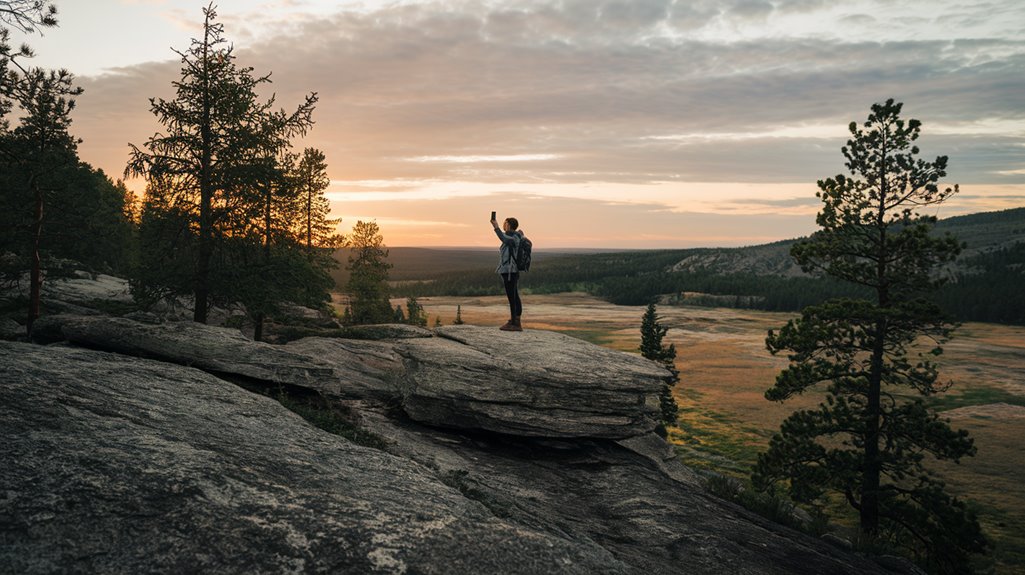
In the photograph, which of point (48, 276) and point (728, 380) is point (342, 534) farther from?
point (728, 380)

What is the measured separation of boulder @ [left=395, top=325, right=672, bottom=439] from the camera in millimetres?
13797

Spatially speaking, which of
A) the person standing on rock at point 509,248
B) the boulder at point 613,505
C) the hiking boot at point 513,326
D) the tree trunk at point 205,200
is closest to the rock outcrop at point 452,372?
the boulder at point 613,505

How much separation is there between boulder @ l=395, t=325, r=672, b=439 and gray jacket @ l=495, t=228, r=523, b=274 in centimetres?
225

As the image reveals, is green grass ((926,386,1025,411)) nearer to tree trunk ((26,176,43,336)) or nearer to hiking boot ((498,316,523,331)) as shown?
hiking boot ((498,316,523,331))

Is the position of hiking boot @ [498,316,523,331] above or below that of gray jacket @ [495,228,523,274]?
below

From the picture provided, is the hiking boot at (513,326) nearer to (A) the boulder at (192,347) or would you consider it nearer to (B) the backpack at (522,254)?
(B) the backpack at (522,254)

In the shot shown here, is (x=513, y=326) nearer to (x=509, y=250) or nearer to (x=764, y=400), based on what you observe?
(x=509, y=250)

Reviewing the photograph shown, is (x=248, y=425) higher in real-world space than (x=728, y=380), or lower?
higher

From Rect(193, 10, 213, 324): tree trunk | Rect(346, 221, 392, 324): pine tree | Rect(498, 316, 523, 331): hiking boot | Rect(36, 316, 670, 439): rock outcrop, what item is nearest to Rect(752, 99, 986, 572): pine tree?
Rect(36, 316, 670, 439): rock outcrop

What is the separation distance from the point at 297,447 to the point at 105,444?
247 centimetres

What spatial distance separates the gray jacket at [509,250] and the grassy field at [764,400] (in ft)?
72.0

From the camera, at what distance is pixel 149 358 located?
12133 mm

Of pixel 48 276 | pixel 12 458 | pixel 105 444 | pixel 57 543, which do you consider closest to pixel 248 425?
pixel 105 444

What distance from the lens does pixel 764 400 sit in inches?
2109
